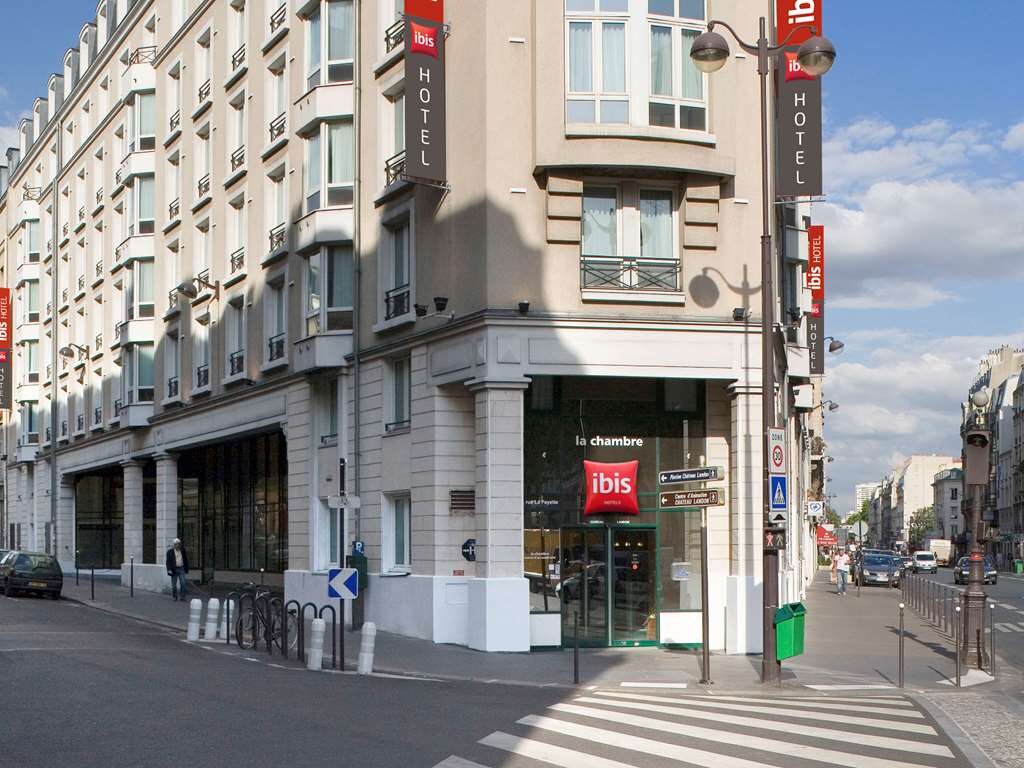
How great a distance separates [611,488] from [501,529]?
2310mm

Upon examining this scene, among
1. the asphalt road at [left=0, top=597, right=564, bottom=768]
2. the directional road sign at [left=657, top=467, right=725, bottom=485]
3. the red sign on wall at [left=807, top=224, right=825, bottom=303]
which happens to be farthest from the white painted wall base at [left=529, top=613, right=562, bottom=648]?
the red sign on wall at [left=807, top=224, right=825, bottom=303]

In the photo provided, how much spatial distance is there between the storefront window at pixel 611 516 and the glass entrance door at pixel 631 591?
0.02 m

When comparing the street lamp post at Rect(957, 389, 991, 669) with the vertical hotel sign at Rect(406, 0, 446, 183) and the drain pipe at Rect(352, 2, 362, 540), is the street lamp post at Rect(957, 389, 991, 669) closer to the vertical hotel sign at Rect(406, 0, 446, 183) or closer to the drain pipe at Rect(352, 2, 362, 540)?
the vertical hotel sign at Rect(406, 0, 446, 183)

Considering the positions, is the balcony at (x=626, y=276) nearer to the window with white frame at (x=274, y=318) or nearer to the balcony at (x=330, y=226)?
the balcony at (x=330, y=226)

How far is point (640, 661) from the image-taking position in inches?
A: 863

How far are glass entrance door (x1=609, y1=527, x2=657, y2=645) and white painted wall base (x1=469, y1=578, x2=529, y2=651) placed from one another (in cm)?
194

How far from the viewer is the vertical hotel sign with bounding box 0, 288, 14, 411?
66562 mm

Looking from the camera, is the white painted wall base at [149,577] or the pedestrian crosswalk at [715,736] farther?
the white painted wall base at [149,577]

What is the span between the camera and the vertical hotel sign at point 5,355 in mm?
66562

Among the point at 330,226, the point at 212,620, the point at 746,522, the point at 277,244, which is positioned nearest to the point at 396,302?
the point at 330,226

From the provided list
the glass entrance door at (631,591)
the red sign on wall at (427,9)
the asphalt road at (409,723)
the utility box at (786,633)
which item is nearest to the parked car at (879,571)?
the glass entrance door at (631,591)

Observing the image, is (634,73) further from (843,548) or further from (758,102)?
(843,548)

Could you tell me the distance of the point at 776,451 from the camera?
1880cm

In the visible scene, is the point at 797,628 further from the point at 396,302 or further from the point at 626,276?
the point at 396,302
